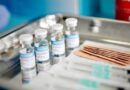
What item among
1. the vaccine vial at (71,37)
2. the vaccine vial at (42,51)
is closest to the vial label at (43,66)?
the vaccine vial at (42,51)

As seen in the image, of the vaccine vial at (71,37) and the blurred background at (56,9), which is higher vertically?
the blurred background at (56,9)

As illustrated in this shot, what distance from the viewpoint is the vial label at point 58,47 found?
101 centimetres

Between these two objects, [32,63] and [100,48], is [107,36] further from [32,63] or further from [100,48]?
[32,63]

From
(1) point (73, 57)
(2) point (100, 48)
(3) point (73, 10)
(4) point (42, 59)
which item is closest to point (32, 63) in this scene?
(4) point (42, 59)

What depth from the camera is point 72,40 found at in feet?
3.47

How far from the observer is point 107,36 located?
117cm

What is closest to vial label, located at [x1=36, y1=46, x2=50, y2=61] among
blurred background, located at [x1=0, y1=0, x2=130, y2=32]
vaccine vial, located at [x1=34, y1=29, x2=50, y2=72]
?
vaccine vial, located at [x1=34, y1=29, x2=50, y2=72]

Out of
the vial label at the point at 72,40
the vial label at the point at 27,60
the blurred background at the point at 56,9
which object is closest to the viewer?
the vial label at the point at 27,60

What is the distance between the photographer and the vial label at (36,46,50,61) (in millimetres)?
966

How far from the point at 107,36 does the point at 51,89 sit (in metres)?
0.41

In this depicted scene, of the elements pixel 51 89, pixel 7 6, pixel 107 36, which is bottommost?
pixel 51 89

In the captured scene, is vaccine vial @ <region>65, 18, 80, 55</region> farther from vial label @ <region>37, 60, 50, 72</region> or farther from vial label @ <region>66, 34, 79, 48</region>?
vial label @ <region>37, 60, 50, 72</region>

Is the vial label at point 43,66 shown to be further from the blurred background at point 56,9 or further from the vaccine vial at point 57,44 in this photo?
the blurred background at point 56,9

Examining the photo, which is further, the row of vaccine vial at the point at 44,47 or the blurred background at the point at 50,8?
the blurred background at the point at 50,8
